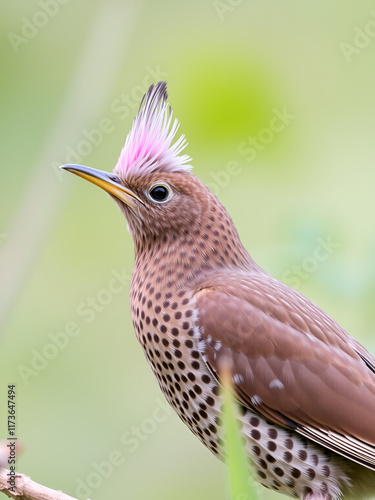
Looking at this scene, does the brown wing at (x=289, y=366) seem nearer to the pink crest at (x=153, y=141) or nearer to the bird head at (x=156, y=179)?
the bird head at (x=156, y=179)

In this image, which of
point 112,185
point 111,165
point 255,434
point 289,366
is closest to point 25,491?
point 255,434

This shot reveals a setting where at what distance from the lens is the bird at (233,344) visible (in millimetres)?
3328

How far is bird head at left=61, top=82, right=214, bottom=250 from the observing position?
366 cm

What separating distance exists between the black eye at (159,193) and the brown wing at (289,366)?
43cm

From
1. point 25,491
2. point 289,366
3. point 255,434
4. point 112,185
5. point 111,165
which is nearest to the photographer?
point 25,491

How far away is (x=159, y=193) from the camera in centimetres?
373

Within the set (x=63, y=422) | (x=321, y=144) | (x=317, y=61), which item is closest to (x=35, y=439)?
(x=63, y=422)

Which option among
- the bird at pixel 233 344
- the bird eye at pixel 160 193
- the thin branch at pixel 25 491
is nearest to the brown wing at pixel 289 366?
the bird at pixel 233 344

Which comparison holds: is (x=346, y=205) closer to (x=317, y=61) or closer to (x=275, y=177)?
(x=275, y=177)

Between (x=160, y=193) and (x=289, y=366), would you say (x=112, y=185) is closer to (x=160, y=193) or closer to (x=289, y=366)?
(x=160, y=193)

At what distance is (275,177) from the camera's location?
468 cm

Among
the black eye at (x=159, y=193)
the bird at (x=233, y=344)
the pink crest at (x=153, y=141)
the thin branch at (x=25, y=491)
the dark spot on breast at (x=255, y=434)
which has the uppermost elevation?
the pink crest at (x=153, y=141)

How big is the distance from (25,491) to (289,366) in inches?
45.5

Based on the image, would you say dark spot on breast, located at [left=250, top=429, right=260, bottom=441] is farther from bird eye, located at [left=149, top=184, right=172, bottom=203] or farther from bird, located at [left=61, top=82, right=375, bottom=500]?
bird eye, located at [left=149, top=184, right=172, bottom=203]
